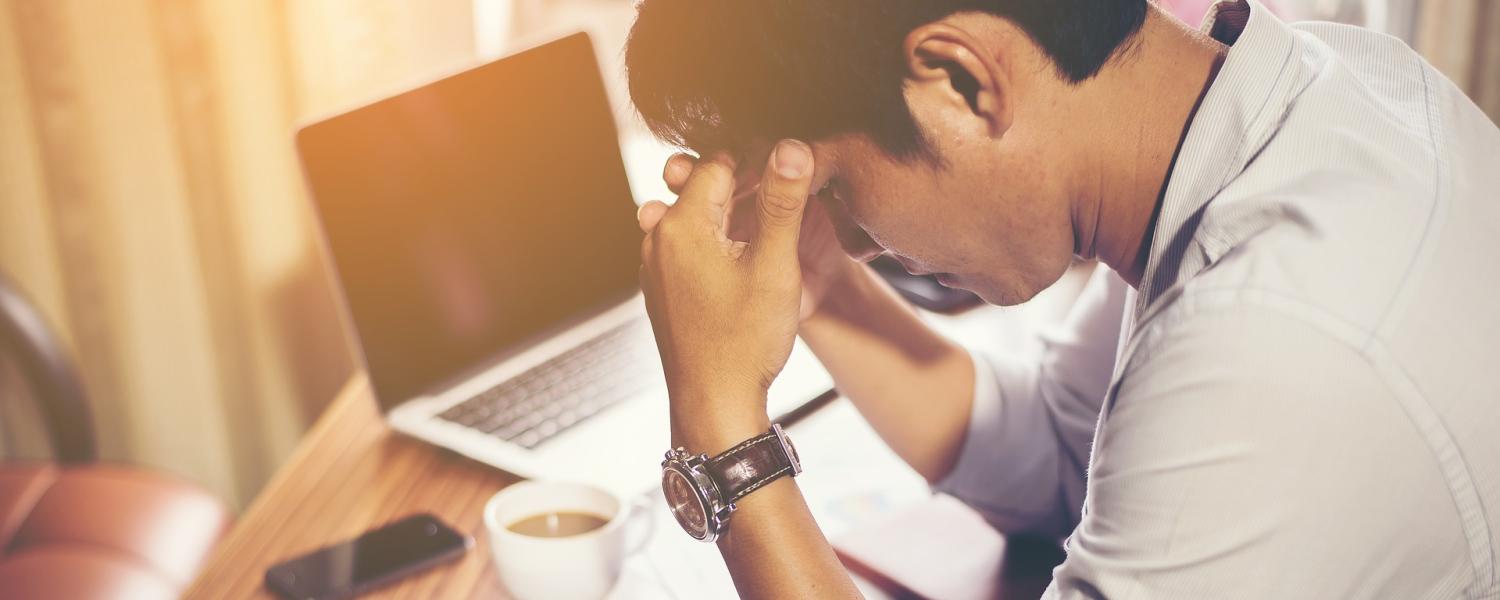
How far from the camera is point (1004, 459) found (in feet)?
3.40

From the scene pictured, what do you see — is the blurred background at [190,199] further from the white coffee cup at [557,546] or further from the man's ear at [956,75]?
A: the man's ear at [956,75]

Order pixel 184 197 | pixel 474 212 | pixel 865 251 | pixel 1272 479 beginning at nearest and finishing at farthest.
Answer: pixel 1272 479, pixel 865 251, pixel 474 212, pixel 184 197

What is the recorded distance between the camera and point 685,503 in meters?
0.83

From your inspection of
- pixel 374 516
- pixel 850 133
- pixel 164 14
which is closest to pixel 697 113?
pixel 850 133

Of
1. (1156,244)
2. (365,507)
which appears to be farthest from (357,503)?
(1156,244)

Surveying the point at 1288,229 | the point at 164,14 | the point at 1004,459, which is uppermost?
the point at 1288,229

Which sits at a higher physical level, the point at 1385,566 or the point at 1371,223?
the point at 1371,223

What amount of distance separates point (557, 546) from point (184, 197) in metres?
1.31

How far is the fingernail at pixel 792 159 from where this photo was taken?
0.80m

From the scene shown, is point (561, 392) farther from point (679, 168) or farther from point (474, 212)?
point (679, 168)

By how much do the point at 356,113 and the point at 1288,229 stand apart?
83cm

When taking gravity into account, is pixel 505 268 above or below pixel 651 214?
below

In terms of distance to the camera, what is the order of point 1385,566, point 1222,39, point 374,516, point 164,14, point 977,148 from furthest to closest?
point 164,14
point 374,516
point 1222,39
point 977,148
point 1385,566

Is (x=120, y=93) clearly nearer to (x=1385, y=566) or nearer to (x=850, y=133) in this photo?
(x=850, y=133)
